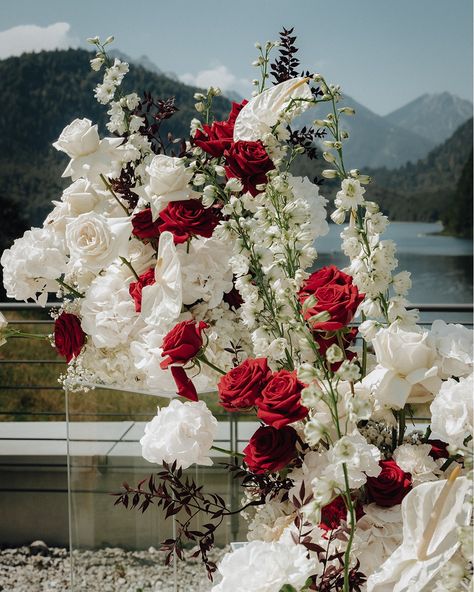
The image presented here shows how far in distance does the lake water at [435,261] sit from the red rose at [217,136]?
27.3 meters

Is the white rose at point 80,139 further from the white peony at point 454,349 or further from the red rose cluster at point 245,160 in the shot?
the white peony at point 454,349

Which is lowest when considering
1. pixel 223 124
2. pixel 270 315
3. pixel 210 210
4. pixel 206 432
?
pixel 206 432

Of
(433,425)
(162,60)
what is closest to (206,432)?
(433,425)

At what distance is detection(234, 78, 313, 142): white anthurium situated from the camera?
883mm

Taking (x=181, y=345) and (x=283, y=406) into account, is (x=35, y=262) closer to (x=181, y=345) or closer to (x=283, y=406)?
(x=181, y=345)

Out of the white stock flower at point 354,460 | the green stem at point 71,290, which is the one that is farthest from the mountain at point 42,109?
the white stock flower at point 354,460

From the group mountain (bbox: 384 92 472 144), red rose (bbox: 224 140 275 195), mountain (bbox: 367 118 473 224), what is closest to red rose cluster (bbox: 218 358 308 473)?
red rose (bbox: 224 140 275 195)

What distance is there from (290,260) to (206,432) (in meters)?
0.20

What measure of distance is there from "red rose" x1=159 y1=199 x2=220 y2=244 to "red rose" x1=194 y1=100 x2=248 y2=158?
0.21 feet

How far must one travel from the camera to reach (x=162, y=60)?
42594 mm

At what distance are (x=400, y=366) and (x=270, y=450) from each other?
0.15 metres

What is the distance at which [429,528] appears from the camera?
0.63 metres

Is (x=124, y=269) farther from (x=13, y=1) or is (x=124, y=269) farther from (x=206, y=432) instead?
(x=13, y=1)

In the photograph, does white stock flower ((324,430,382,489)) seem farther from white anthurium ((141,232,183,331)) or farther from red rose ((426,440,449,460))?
white anthurium ((141,232,183,331))
